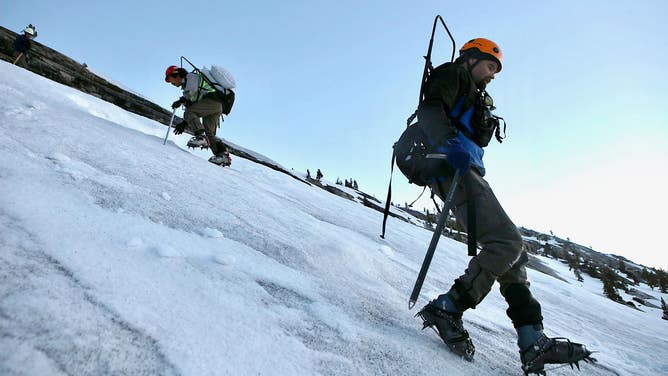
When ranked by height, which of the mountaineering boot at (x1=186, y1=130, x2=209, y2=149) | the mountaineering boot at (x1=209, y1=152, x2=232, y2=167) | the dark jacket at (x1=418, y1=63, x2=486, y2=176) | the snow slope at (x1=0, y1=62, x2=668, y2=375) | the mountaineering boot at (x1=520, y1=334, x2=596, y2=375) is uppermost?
the dark jacket at (x1=418, y1=63, x2=486, y2=176)

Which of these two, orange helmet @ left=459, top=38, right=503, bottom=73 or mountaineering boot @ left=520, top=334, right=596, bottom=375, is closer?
mountaineering boot @ left=520, top=334, right=596, bottom=375

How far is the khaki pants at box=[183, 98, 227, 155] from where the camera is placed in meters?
6.90

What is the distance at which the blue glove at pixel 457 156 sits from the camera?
7.91 ft

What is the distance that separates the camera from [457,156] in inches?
95.9

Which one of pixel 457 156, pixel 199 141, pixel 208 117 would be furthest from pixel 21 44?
pixel 457 156

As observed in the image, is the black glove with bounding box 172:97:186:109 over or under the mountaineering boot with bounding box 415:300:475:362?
over

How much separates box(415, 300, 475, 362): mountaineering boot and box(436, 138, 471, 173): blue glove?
3.29 ft

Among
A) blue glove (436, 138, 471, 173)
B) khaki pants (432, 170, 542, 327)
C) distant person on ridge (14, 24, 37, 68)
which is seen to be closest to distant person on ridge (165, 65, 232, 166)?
blue glove (436, 138, 471, 173)

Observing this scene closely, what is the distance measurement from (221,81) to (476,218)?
6.10 metres

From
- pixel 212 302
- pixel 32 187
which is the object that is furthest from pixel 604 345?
pixel 32 187

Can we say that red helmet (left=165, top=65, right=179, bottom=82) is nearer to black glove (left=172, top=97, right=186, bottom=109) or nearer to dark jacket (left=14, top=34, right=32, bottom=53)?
black glove (left=172, top=97, right=186, bottom=109)

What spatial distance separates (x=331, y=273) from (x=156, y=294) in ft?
4.63

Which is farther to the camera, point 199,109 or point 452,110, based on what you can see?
point 199,109

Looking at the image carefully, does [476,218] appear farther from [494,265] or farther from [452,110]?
[452,110]
